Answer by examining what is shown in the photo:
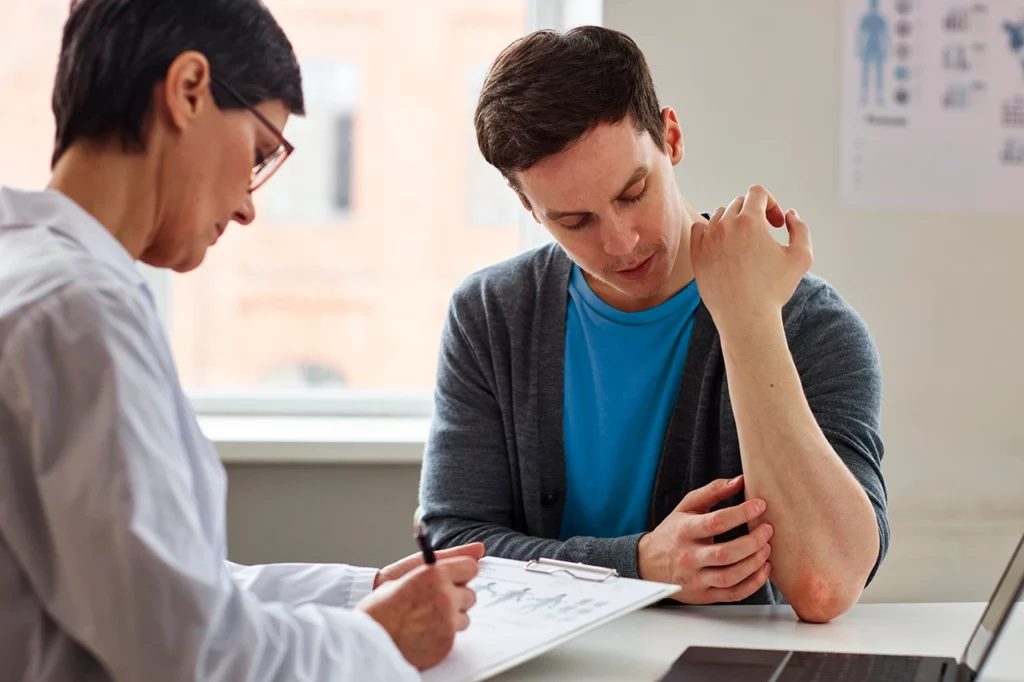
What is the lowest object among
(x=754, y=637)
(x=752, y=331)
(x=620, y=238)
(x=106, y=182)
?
(x=754, y=637)

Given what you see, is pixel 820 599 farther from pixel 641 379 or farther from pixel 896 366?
pixel 896 366

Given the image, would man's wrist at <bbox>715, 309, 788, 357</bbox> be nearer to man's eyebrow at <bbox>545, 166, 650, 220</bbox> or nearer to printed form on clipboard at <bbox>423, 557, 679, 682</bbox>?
man's eyebrow at <bbox>545, 166, 650, 220</bbox>

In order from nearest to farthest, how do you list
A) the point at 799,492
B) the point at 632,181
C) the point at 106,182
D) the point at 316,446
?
1. the point at 106,182
2. the point at 799,492
3. the point at 632,181
4. the point at 316,446

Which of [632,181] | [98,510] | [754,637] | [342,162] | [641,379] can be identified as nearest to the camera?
[98,510]

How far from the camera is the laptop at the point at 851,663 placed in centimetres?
95

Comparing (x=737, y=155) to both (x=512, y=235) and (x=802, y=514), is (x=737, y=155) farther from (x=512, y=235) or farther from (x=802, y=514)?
(x=802, y=514)

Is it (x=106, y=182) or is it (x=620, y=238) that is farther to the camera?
(x=620, y=238)

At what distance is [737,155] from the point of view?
2168 millimetres

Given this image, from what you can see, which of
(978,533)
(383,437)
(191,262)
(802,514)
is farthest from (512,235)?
(191,262)

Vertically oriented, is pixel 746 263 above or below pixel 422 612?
above

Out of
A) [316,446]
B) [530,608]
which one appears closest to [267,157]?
[530,608]

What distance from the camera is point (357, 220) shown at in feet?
8.33

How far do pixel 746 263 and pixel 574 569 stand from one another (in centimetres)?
45

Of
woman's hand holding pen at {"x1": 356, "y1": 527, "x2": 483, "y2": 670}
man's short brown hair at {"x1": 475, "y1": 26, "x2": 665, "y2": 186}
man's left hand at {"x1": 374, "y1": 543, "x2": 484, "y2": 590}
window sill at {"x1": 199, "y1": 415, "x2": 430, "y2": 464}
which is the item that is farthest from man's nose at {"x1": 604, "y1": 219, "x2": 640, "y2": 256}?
window sill at {"x1": 199, "y1": 415, "x2": 430, "y2": 464}
